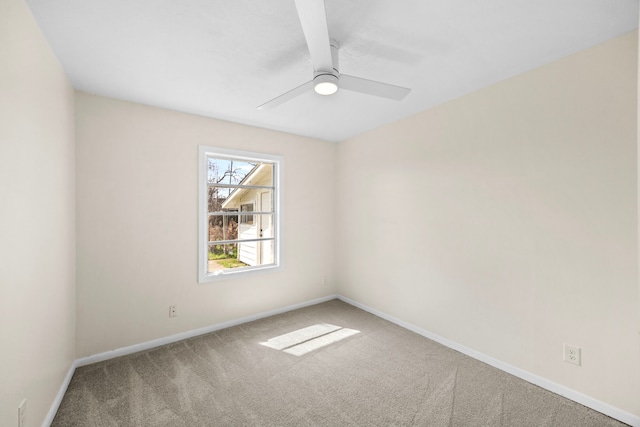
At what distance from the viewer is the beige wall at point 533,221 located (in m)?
1.80

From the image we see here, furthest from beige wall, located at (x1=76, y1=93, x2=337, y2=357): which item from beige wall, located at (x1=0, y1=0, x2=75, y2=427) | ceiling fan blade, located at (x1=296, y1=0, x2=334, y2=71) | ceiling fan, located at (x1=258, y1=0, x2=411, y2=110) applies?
ceiling fan blade, located at (x1=296, y1=0, x2=334, y2=71)

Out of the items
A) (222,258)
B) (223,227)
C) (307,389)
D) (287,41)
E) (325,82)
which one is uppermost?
(287,41)

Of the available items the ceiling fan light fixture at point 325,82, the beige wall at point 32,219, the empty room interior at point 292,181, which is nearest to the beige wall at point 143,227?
the empty room interior at point 292,181

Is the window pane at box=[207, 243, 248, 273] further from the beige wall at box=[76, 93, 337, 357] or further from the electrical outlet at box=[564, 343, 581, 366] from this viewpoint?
the electrical outlet at box=[564, 343, 581, 366]

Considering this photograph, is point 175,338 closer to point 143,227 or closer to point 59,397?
point 59,397

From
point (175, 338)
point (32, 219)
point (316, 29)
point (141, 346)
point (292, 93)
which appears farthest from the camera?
point (175, 338)

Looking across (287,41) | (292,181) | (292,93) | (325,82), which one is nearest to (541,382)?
(325,82)

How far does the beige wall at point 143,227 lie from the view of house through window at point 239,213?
0.22m

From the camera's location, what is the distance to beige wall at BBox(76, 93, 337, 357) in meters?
2.49

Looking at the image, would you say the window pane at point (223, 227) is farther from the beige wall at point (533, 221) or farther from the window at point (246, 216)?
the beige wall at point (533, 221)

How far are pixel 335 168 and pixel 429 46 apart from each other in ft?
8.38

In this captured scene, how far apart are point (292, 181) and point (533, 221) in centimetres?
274

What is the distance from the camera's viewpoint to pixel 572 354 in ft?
6.52

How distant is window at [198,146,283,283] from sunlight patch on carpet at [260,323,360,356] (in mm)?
956
